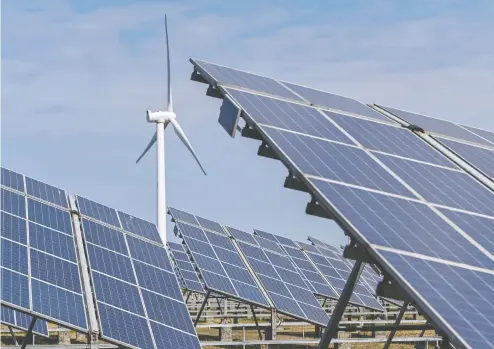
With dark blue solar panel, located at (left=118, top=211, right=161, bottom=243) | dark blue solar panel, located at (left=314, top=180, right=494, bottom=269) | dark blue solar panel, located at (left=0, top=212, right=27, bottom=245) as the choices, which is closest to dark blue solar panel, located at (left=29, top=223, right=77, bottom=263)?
dark blue solar panel, located at (left=0, top=212, right=27, bottom=245)

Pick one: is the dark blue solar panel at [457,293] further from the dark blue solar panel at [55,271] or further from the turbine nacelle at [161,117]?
the turbine nacelle at [161,117]

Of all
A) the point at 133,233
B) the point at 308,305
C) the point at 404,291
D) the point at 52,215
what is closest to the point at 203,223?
the point at 308,305

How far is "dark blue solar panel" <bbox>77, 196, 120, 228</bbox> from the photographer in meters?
23.1

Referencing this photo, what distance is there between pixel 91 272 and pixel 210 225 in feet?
80.4

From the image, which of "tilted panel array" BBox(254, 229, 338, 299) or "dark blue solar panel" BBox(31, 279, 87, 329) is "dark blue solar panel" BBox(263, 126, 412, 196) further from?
"tilted panel array" BBox(254, 229, 338, 299)

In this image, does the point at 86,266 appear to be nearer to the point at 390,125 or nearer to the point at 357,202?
the point at 390,125

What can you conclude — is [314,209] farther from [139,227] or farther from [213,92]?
[139,227]

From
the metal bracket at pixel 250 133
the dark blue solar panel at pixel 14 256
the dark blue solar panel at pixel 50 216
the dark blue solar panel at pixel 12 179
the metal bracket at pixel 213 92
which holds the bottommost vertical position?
the dark blue solar panel at pixel 50 216

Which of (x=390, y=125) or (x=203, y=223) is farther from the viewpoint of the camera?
(x=203, y=223)

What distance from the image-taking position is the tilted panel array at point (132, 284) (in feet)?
55.9

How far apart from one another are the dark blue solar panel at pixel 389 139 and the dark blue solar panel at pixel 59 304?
5589mm


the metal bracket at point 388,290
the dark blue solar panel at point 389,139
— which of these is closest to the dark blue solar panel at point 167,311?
the dark blue solar panel at point 389,139

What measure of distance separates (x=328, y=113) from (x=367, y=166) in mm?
2950

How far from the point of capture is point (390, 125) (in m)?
18.0
